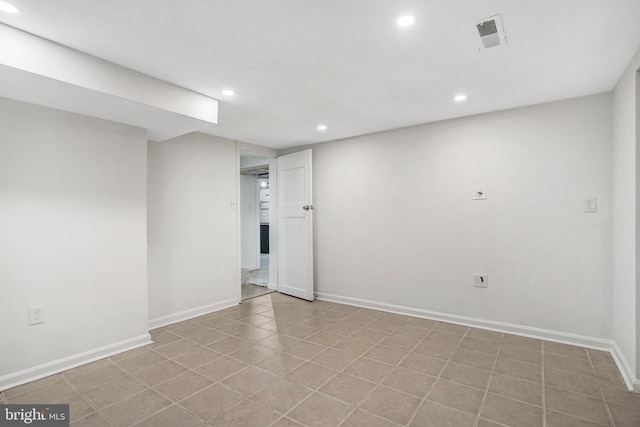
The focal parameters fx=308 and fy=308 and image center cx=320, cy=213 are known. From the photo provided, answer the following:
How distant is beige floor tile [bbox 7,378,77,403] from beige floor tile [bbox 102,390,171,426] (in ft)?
1.36

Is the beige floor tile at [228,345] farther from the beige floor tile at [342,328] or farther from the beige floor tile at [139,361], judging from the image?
the beige floor tile at [342,328]

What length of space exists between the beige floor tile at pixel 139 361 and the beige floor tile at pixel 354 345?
5.06ft

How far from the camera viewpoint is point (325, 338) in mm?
3053

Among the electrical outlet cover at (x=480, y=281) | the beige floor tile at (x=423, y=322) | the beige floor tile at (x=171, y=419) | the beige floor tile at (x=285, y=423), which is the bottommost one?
the beige floor tile at (x=423, y=322)

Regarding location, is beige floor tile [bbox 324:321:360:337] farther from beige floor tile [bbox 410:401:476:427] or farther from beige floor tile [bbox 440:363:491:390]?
beige floor tile [bbox 410:401:476:427]

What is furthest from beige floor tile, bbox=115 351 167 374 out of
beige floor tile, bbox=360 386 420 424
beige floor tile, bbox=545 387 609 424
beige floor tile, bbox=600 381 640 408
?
beige floor tile, bbox=600 381 640 408

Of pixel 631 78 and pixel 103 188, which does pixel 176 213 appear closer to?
pixel 103 188

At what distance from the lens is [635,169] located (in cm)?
206

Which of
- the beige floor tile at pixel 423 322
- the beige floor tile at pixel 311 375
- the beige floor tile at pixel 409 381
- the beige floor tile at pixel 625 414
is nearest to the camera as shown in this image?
the beige floor tile at pixel 625 414

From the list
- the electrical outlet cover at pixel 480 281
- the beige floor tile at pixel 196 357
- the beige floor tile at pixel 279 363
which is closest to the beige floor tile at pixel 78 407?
the beige floor tile at pixel 196 357

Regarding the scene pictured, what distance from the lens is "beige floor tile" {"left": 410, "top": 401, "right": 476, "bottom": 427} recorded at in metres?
1.78

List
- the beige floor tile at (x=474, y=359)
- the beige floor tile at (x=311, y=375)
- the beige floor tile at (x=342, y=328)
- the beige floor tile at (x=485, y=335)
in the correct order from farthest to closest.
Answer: the beige floor tile at (x=342, y=328)
the beige floor tile at (x=485, y=335)
the beige floor tile at (x=474, y=359)
the beige floor tile at (x=311, y=375)

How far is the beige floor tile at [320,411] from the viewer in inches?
71.3

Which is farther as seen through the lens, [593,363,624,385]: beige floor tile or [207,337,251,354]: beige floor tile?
[207,337,251,354]: beige floor tile
